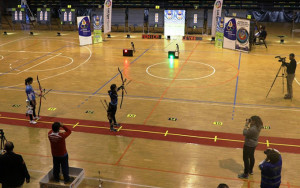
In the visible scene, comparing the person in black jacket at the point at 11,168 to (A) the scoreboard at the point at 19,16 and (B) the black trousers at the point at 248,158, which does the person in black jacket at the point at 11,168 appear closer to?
(B) the black trousers at the point at 248,158

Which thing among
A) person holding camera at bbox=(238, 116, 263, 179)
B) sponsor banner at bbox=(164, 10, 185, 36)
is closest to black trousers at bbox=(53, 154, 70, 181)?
person holding camera at bbox=(238, 116, 263, 179)

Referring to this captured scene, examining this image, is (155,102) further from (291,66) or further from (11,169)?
(11,169)

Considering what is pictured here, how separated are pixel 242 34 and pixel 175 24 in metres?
8.49

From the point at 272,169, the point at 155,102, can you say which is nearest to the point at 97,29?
the point at 155,102

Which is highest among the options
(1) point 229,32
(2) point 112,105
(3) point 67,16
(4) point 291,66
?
(3) point 67,16

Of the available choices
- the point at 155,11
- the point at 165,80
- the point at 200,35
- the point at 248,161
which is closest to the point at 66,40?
the point at 155,11

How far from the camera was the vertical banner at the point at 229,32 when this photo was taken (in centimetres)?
2545

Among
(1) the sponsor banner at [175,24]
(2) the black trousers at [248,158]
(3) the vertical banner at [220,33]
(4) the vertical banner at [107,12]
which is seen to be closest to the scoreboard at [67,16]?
(4) the vertical banner at [107,12]

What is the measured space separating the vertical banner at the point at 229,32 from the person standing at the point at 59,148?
19182 millimetres

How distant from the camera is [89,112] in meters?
14.8

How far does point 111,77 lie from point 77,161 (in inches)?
359

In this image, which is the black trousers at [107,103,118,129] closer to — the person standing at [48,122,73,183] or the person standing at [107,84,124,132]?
the person standing at [107,84,124,132]

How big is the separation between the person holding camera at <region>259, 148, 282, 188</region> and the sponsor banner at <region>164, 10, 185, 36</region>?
82.3ft

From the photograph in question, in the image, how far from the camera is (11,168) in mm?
7852
